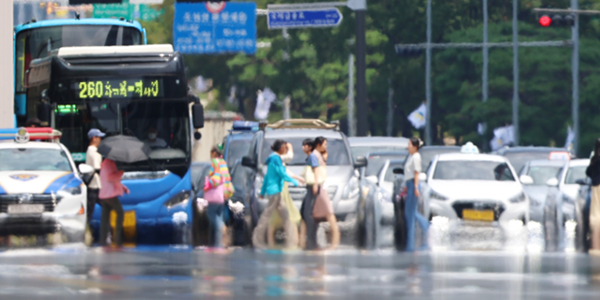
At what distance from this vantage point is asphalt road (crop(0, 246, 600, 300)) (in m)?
12.3

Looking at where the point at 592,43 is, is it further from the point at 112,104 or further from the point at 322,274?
the point at 322,274

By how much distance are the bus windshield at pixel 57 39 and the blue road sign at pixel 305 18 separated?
34.0 ft

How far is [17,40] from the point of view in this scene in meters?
25.1

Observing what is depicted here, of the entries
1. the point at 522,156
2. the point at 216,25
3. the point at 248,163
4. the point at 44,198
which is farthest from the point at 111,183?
the point at 216,25

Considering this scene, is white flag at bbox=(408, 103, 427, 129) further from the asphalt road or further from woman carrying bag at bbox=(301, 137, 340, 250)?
the asphalt road

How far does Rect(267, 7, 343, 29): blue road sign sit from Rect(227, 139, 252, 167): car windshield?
331 inches

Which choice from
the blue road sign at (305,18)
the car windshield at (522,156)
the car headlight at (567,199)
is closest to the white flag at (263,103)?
the blue road sign at (305,18)

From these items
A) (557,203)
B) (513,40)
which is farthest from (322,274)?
(513,40)

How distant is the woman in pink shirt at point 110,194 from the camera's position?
18500 millimetres

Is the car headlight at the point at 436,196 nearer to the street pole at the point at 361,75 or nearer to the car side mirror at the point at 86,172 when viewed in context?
the car side mirror at the point at 86,172

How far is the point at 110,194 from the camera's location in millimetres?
18484

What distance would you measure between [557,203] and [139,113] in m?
7.14

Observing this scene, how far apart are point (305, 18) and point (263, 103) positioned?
1998 centimetres

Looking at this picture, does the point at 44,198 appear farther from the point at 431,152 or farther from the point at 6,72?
the point at 431,152
